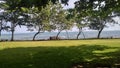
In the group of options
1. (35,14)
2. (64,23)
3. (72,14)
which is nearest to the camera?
(72,14)

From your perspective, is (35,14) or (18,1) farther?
(35,14)

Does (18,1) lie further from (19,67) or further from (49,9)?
(49,9)

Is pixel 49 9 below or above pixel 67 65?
above

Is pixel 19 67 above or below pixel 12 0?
below

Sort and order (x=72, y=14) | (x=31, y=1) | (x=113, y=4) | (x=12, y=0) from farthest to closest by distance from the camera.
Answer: (x=72, y=14) < (x=113, y=4) < (x=12, y=0) < (x=31, y=1)

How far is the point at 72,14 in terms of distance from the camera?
3784 centimetres

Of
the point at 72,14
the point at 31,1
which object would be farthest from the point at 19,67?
the point at 72,14

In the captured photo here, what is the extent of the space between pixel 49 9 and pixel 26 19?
6.04 meters

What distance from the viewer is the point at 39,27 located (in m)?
69.2

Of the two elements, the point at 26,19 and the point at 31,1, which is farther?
the point at 26,19

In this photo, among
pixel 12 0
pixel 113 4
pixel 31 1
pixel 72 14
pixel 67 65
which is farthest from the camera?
pixel 72 14

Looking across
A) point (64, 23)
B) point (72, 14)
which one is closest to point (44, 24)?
point (64, 23)

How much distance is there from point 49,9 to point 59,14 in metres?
3.00

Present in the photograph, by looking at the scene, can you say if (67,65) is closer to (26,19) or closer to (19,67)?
(19,67)
